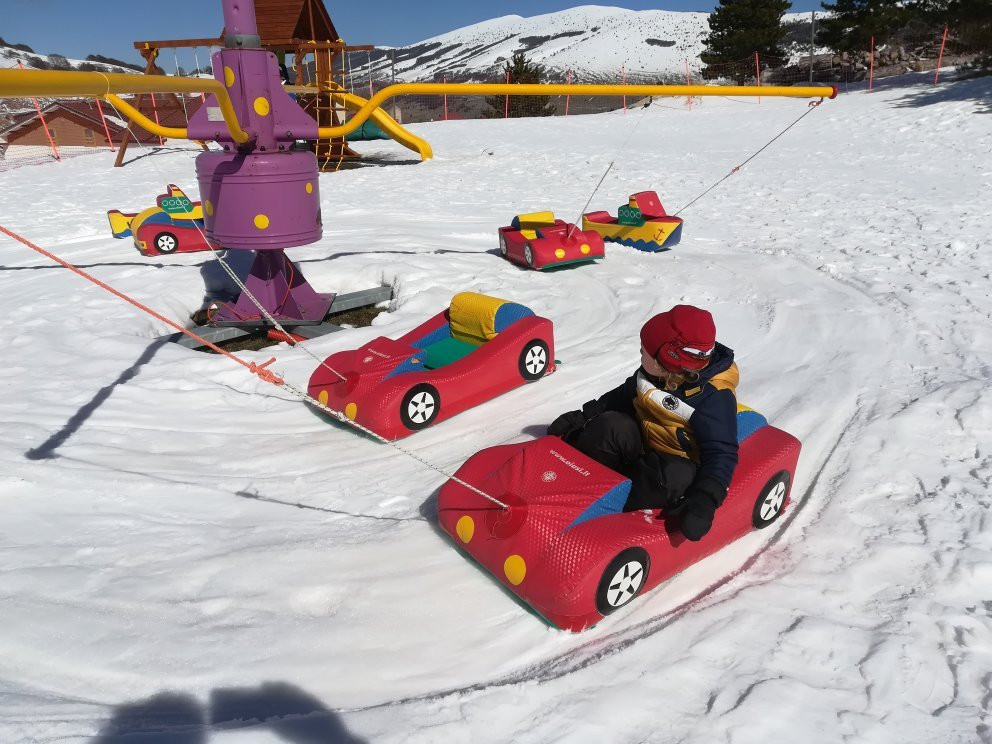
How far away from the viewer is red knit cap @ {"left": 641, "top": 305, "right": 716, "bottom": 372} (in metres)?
2.99

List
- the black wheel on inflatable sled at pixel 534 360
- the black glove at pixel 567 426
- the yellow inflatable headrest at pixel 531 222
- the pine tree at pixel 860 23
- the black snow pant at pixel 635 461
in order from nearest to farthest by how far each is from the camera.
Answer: the black snow pant at pixel 635 461 → the black glove at pixel 567 426 → the black wheel on inflatable sled at pixel 534 360 → the yellow inflatable headrest at pixel 531 222 → the pine tree at pixel 860 23

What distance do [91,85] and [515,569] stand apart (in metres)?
2.64

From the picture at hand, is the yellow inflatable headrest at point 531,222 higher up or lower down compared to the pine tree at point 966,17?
lower down

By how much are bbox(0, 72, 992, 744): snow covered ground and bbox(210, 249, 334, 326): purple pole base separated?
54 cm

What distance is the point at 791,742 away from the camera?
228 centimetres

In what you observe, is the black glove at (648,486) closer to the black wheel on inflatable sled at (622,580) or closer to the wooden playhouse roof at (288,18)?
the black wheel on inflatable sled at (622,580)

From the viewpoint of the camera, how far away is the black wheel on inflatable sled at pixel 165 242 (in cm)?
896

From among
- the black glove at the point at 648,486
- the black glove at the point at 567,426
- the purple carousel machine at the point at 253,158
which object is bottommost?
the black glove at the point at 648,486

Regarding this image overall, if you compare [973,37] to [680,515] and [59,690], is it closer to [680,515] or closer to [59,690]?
[680,515]

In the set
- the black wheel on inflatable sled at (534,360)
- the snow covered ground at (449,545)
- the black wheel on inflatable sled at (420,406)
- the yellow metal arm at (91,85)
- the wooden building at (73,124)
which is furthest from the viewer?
the wooden building at (73,124)

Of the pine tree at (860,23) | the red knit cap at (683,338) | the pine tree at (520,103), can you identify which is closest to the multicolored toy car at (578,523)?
the red knit cap at (683,338)

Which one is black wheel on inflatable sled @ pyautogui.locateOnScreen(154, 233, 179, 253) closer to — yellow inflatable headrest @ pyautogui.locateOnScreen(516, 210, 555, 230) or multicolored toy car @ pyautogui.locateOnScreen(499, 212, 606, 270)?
multicolored toy car @ pyautogui.locateOnScreen(499, 212, 606, 270)

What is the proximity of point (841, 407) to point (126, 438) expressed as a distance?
186 inches

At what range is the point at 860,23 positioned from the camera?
27656mm
